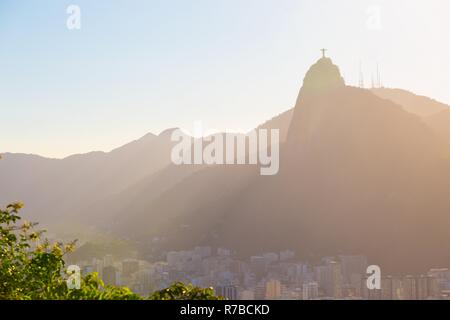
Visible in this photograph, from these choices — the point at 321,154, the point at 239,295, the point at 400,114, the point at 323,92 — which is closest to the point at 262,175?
the point at 321,154

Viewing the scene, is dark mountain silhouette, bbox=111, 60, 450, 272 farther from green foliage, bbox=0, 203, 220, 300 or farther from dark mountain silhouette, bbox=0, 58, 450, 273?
green foliage, bbox=0, 203, 220, 300

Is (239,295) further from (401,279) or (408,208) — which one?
(408,208)

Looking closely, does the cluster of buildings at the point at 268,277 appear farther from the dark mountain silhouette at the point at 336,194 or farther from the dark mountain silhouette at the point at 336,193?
the dark mountain silhouette at the point at 336,193

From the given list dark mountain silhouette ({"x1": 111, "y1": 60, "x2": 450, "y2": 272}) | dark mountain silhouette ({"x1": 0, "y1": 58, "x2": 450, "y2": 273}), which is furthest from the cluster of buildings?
dark mountain silhouette ({"x1": 0, "y1": 58, "x2": 450, "y2": 273})

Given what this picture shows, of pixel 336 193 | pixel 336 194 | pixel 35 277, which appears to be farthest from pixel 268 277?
pixel 35 277

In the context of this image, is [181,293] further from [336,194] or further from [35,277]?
[336,194]

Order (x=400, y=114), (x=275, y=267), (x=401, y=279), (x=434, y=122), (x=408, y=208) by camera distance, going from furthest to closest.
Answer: (x=434, y=122) < (x=400, y=114) < (x=408, y=208) < (x=275, y=267) < (x=401, y=279)

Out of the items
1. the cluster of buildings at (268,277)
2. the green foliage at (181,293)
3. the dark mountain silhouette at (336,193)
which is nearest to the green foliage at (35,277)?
the green foliage at (181,293)

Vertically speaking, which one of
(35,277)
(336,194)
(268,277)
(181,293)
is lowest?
(181,293)

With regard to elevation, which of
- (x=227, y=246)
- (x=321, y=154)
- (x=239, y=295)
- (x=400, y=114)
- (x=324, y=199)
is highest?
(x=400, y=114)
